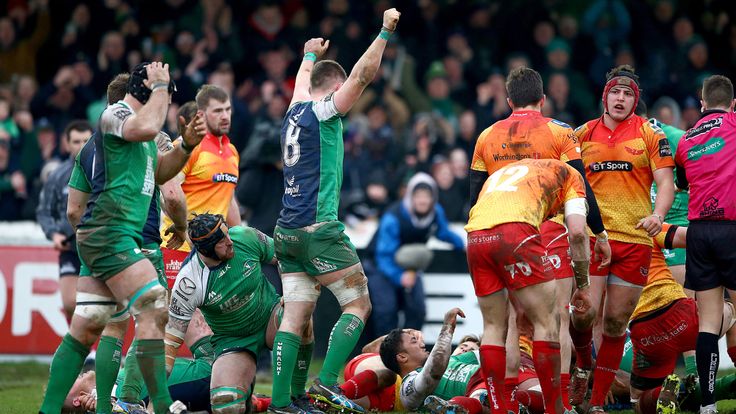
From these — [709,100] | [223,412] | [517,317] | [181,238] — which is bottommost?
[223,412]

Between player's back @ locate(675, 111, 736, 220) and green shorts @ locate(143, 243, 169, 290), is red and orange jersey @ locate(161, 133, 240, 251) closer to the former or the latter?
green shorts @ locate(143, 243, 169, 290)

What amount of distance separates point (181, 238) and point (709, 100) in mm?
4712

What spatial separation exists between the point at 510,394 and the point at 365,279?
1.63m

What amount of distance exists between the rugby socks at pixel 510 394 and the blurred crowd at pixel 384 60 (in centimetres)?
799

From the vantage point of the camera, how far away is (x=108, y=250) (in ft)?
27.6

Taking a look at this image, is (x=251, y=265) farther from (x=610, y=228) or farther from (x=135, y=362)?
(x=610, y=228)

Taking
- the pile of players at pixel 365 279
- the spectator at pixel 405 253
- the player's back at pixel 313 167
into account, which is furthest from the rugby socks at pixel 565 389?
the spectator at pixel 405 253

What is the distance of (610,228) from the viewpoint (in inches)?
395

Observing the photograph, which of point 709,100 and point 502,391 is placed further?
point 709,100

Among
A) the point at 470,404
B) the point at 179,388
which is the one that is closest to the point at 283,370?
the point at 179,388

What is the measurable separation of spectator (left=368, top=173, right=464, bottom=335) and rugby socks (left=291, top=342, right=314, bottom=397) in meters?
4.65

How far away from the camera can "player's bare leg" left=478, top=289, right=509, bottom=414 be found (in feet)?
27.5

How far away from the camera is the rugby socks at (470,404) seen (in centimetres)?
936

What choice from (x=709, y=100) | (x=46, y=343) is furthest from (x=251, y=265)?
(x=46, y=343)
